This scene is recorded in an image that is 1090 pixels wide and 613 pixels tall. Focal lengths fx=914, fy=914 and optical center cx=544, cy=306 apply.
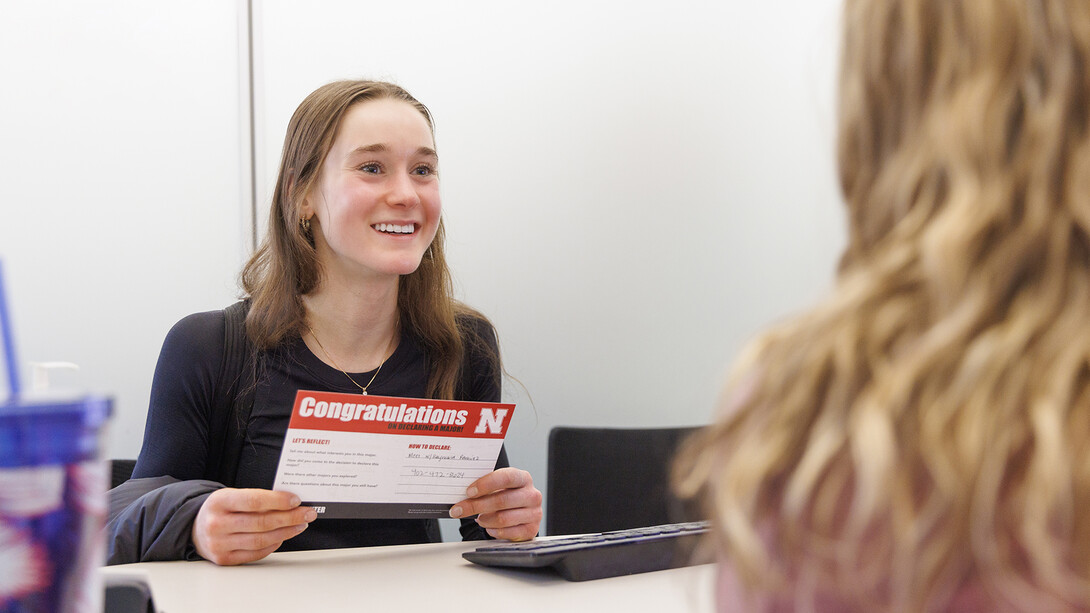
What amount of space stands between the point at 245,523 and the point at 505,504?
392 mm

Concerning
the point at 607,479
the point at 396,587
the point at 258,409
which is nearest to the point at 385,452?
the point at 396,587

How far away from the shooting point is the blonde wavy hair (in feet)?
1.51

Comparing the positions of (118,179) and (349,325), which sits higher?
(118,179)

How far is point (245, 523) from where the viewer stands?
3.87 ft

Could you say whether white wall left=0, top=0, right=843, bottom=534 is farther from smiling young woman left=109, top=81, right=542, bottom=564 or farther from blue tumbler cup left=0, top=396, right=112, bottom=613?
blue tumbler cup left=0, top=396, right=112, bottom=613

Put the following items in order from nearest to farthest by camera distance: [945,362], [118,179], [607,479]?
[945,362] → [607,479] → [118,179]

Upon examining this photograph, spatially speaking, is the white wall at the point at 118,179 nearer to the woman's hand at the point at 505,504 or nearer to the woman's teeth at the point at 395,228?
the woman's teeth at the point at 395,228

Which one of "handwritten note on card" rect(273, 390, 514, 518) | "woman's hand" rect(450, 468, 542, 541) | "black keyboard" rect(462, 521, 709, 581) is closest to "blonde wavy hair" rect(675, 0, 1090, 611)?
"black keyboard" rect(462, 521, 709, 581)

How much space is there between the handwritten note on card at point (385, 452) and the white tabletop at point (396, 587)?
0.28 feet

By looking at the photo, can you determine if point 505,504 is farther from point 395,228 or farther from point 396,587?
point 395,228

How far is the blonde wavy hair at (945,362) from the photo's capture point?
1.51 feet

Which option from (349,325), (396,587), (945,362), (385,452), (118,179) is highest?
(118,179)

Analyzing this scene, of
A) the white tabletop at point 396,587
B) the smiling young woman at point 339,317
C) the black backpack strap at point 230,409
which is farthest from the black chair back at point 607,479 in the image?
the white tabletop at point 396,587

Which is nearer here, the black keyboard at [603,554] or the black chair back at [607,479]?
the black keyboard at [603,554]
